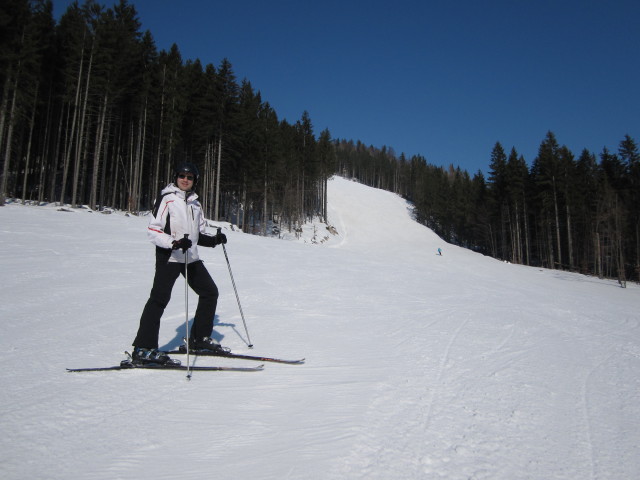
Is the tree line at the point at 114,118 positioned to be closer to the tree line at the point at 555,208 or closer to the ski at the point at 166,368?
the ski at the point at 166,368

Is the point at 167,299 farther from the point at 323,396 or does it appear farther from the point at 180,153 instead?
the point at 180,153

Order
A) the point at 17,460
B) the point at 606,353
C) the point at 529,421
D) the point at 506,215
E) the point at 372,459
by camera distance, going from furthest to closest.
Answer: the point at 506,215, the point at 606,353, the point at 529,421, the point at 372,459, the point at 17,460

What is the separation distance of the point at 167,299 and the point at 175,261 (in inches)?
16.8

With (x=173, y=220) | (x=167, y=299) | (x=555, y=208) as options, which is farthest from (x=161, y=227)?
(x=555, y=208)

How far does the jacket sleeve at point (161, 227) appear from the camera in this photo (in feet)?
11.7

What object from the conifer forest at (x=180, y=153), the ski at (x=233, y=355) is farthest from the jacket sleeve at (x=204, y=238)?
the conifer forest at (x=180, y=153)

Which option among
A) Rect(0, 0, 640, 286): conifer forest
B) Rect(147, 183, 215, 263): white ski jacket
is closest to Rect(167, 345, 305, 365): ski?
Rect(147, 183, 215, 263): white ski jacket

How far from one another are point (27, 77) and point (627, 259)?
61.2m

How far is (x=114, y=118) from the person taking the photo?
99.9 feet

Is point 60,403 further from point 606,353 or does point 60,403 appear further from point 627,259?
point 627,259

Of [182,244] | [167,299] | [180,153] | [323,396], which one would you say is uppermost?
[180,153]

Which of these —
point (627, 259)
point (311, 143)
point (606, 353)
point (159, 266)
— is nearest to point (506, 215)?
point (627, 259)

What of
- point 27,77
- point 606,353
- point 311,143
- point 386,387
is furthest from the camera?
point 311,143

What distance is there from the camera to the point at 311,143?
2206 inches
